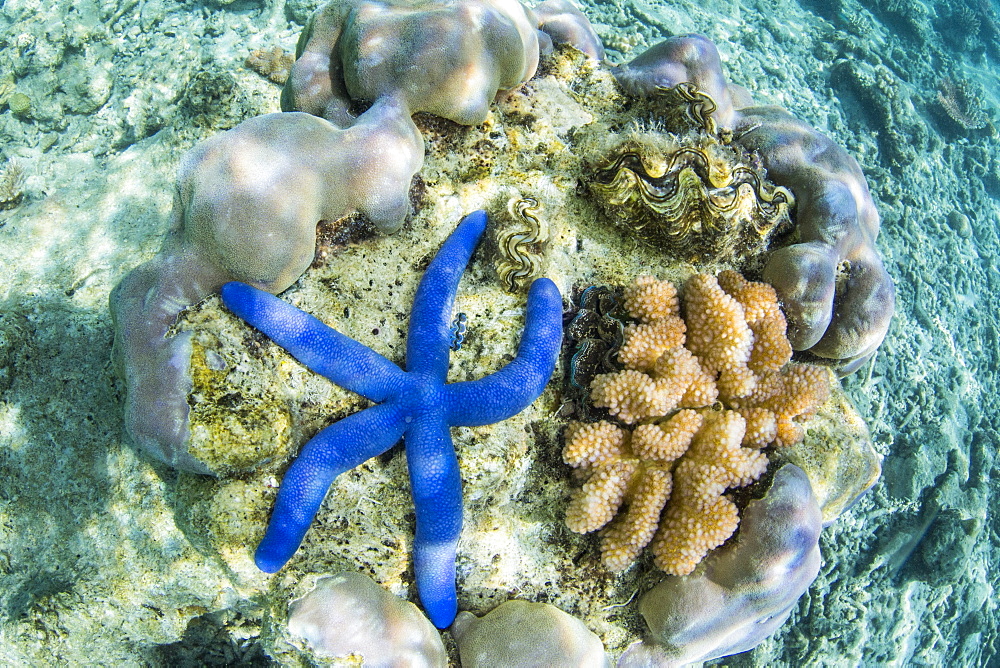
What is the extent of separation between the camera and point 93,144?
6082mm

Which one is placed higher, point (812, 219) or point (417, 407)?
point (812, 219)

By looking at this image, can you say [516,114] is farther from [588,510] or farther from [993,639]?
[993,639]

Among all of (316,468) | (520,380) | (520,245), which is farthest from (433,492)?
(520,245)

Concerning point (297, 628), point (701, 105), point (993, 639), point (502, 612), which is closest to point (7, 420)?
point (297, 628)

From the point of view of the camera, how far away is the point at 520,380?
8.29 feet

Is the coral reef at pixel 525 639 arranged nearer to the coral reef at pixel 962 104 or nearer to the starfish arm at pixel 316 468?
the starfish arm at pixel 316 468

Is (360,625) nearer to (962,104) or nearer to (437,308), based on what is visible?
(437,308)

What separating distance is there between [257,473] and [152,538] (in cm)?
108

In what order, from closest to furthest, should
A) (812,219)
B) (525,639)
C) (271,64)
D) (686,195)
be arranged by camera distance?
(525,639) < (686,195) < (812,219) < (271,64)

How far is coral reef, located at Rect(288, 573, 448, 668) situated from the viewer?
231 cm

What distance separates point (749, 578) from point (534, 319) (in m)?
1.65

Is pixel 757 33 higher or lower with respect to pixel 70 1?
higher

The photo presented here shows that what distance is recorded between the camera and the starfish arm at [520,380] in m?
2.50

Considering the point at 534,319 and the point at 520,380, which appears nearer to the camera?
the point at 520,380
